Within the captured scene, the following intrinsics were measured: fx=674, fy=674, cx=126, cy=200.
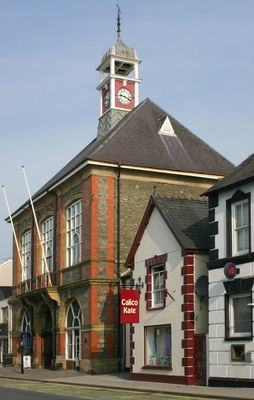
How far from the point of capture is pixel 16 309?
160 ft

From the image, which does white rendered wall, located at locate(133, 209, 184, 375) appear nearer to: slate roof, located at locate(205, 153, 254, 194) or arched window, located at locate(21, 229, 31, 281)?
slate roof, located at locate(205, 153, 254, 194)

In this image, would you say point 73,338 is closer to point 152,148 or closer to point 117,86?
point 152,148

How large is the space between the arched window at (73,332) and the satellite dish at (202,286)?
1355 cm

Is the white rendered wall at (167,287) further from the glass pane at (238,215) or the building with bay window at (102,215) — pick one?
the building with bay window at (102,215)

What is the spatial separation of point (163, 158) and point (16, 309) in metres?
17.3

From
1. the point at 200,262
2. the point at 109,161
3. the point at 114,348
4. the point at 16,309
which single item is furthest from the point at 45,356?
the point at 200,262

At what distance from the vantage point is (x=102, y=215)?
3631 centimetres

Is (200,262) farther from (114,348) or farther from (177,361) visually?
(114,348)

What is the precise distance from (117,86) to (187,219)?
21175 millimetres

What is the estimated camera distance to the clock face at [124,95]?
4638 centimetres

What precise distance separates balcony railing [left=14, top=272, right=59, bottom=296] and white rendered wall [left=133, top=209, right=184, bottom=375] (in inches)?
473

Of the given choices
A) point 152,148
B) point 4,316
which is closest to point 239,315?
point 152,148

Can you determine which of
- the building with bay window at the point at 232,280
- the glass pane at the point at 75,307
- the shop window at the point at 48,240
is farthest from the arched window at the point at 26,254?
the building with bay window at the point at 232,280

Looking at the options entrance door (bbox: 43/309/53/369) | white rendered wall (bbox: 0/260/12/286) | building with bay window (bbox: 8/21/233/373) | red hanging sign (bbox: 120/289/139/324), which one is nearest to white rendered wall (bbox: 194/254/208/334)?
red hanging sign (bbox: 120/289/139/324)
